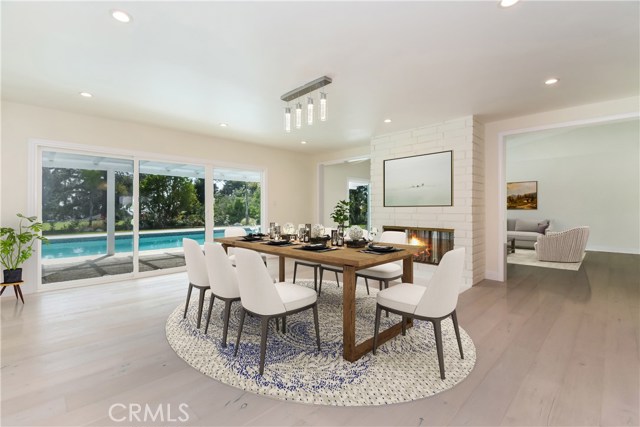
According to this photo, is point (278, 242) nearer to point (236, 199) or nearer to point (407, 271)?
point (407, 271)

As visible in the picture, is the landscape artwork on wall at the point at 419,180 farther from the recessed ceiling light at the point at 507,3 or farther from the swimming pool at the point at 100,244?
the swimming pool at the point at 100,244

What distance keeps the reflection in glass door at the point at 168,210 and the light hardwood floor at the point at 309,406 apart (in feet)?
5.13

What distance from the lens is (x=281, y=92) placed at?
3.27 m

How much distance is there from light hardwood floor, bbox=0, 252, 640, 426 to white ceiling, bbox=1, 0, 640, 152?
247 centimetres

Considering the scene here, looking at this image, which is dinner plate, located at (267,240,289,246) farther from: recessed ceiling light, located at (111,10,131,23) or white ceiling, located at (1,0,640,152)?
recessed ceiling light, located at (111,10,131,23)

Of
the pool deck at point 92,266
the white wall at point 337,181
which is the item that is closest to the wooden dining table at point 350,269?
the pool deck at point 92,266

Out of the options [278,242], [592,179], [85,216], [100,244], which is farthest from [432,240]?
[592,179]

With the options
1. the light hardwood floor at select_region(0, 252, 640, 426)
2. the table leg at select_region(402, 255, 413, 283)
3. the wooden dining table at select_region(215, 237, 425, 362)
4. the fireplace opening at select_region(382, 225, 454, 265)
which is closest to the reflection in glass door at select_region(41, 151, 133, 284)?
the light hardwood floor at select_region(0, 252, 640, 426)

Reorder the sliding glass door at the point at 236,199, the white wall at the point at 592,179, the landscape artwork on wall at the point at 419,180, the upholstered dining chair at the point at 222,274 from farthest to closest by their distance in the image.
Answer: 1. the white wall at the point at 592,179
2. the sliding glass door at the point at 236,199
3. the landscape artwork on wall at the point at 419,180
4. the upholstered dining chair at the point at 222,274

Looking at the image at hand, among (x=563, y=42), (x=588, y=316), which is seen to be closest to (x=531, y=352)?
(x=588, y=316)

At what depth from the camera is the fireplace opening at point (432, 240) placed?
4.48 meters

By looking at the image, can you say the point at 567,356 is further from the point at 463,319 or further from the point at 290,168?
the point at 290,168

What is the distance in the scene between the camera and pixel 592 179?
24.2 feet

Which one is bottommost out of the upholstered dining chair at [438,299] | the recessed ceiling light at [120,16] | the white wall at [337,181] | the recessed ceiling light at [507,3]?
the upholstered dining chair at [438,299]
